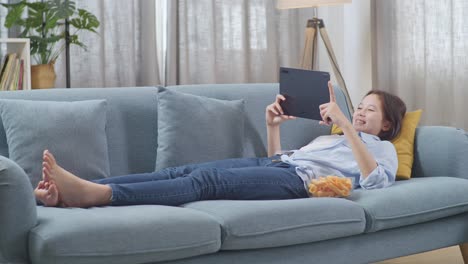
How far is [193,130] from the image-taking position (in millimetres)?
3029

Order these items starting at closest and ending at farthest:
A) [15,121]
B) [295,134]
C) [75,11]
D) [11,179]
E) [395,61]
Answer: [11,179], [15,121], [295,134], [75,11], [395,61]

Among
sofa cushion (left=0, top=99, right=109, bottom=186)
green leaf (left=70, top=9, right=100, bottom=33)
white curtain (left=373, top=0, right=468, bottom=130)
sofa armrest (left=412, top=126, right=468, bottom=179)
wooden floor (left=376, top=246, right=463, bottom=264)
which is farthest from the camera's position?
white curtain (left=373, top=0, right=468, bottom=130)

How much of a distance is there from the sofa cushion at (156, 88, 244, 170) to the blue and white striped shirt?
0.26 m

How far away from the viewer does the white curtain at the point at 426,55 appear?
460 cm

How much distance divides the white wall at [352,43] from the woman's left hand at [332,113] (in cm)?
236

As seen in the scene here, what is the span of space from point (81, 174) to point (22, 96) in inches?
15.9

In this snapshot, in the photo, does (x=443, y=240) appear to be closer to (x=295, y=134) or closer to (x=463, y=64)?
(x=295, y=134)

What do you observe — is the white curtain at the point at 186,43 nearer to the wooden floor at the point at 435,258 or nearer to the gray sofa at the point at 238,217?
the gray sofa at the point at 238,217

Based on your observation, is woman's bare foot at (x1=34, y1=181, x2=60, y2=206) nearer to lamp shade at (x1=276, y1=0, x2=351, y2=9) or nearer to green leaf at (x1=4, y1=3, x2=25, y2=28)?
green leaf at (x1=4, y1=3, x2=25, y2=28)

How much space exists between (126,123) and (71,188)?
0.70 m

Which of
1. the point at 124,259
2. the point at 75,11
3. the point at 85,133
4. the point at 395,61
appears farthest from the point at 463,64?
the point at 124,259

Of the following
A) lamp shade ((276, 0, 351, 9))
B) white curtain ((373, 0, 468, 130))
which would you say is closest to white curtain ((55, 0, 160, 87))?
lamp shade ((276, 0, 351, 9))

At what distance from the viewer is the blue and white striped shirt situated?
289cm

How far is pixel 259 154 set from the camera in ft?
10.8
